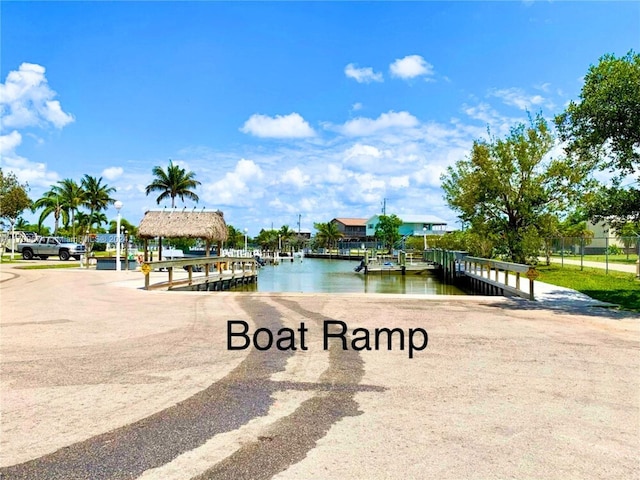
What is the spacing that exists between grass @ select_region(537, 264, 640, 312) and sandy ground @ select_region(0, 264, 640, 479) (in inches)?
236

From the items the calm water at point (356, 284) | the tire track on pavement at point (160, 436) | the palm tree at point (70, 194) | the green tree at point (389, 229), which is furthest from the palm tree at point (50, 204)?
the tire track on pavement at point (160, 436)

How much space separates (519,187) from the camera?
29.1 meters

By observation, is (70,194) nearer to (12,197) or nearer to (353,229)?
(12,197)

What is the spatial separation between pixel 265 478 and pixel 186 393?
7.54 feet

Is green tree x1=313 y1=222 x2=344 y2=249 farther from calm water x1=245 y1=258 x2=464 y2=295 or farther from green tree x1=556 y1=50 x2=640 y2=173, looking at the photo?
green tree x1=556 y1=50 x2=640 y2=173

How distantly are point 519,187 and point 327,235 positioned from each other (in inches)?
3290

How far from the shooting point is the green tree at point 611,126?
13.4m

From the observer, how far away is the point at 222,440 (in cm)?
436

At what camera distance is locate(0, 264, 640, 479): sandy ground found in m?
3.97

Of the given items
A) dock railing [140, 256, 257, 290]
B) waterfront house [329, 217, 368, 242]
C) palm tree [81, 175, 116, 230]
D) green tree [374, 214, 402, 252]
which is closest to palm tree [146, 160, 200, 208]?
palm tree [81, 175, 116, 230]

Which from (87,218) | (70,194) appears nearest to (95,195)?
(70,194)

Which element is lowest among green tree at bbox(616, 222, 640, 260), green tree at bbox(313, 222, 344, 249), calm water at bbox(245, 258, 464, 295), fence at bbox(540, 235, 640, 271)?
calm water at bbox(245, 258, 464, 295)

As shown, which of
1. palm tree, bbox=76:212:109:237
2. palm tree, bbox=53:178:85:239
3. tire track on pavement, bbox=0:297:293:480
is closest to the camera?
tire track on pavement, bbox=0:297:293:480

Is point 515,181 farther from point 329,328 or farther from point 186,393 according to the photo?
point 186,393
